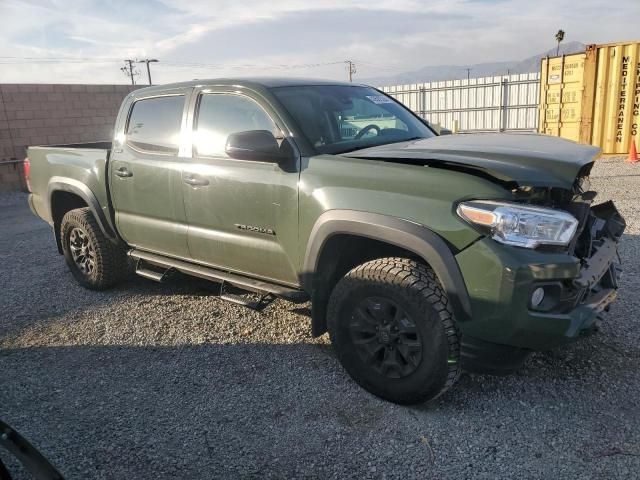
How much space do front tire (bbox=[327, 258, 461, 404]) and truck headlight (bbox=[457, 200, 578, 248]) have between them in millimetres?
463

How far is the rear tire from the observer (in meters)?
4.92

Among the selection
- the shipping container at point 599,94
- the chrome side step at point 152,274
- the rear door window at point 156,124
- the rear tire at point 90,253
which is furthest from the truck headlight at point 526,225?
the shipping container at point 599,94

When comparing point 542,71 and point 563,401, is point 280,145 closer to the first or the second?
point 563,401

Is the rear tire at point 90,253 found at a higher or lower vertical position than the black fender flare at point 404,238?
lower

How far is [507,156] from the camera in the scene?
9.29 ft

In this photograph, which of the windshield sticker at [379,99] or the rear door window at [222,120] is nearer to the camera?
the rear door window at [222,120]

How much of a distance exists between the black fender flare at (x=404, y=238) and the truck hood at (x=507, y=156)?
39 cm

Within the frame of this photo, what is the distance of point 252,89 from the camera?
11.8 ft

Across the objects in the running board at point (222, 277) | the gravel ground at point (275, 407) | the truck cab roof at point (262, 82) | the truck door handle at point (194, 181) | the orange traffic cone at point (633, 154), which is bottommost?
the gravel ground at point (275, 407)

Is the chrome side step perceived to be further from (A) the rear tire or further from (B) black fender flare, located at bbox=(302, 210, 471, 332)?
(B) black fender flare, located at bbox=(302, 210, 471, 332)

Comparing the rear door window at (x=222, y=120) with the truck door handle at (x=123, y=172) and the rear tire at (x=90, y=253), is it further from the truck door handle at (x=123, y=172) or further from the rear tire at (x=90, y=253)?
the rear tire at (x=90, y=253)

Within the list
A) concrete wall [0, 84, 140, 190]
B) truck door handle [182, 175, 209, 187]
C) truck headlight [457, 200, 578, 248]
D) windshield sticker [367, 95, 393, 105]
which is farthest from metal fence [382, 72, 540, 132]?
truck headlight [457, 200, 578, 248]

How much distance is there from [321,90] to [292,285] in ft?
4.83

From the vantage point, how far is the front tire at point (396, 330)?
2.74 m
